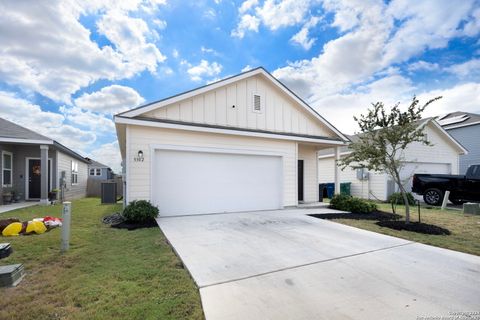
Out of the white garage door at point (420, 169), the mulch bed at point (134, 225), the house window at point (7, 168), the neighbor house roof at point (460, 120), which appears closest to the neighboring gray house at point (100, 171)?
the house window at point (7, 168)

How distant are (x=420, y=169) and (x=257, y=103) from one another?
40.1ft

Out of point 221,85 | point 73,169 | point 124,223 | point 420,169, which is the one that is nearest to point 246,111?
point 221,85

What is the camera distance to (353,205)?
9664 millimetres

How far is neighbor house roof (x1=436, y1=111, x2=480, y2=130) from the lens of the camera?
18.7 meters

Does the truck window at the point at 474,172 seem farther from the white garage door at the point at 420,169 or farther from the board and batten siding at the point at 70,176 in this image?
the board and batten siding at the point at 70,176

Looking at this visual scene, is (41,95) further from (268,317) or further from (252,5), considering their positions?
(268,317)

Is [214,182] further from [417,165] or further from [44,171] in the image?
[417,165]

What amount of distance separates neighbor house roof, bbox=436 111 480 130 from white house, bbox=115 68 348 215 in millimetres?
14510

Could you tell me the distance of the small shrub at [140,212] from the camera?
700 cm

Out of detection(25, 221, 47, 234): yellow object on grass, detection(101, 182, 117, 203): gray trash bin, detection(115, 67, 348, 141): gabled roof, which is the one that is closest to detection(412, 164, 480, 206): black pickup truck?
detection(115, 67, 348, 141): gabled roof

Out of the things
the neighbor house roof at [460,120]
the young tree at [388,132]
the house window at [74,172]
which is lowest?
the house window at [74,172]

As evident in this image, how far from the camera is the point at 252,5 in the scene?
32.4ft

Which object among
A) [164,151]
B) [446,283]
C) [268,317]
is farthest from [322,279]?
[164,151]

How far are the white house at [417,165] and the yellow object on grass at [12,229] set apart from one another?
15481 millimetres
